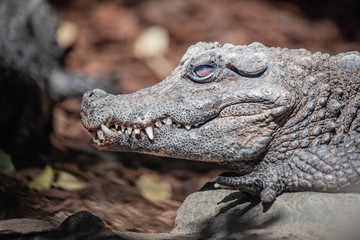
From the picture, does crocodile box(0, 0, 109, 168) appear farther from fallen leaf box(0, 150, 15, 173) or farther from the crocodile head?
the crocodile head

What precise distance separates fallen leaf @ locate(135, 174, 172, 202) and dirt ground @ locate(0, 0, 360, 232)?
7 cm

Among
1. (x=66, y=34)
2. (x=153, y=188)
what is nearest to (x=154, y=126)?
(x=153, y=188)

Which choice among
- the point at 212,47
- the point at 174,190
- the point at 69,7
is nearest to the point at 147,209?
the point at 174,190

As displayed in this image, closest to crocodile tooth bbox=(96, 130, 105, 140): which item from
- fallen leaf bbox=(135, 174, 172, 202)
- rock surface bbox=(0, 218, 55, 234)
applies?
rock surface bbox=(0, 218, 55, 234)

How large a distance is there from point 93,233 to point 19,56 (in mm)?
4359

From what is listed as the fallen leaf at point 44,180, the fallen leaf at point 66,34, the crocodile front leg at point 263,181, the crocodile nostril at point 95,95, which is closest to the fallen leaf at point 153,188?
the fallen leaf at point 44,180

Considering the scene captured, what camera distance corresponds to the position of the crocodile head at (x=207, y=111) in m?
2.95

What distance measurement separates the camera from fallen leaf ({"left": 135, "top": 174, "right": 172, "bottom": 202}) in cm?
487

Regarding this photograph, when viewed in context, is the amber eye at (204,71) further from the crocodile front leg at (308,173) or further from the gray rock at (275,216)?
the gray rock at (275,216)

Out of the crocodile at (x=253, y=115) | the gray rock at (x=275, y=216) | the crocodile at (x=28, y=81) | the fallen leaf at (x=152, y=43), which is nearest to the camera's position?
the gray rock at (x=275, y=216)

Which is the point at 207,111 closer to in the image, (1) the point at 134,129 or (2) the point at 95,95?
(1) the point at 134,129

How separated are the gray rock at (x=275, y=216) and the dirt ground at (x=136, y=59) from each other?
984 mm

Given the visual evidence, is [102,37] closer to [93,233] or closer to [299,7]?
[299,7]

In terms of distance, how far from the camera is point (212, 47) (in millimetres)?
3322
